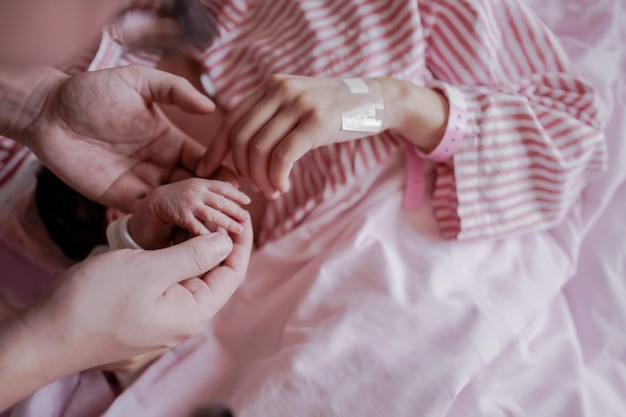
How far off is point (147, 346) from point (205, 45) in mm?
556

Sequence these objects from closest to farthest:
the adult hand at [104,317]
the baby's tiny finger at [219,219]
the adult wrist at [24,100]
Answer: the adult hand at [104,317], the baby's tiny finger at [219,219], the adult wrist at [24,100]

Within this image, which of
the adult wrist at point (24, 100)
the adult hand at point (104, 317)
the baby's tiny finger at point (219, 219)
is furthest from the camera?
the adult wrist at point (24, 100)

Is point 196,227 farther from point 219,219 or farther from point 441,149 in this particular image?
point 441,149

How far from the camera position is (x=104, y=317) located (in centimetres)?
52

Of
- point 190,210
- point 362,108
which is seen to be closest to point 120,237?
point 190,210

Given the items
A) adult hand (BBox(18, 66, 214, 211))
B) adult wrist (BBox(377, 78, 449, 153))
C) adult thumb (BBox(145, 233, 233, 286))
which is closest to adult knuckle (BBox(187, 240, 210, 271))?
adult thumb (BBox(145, 233, 233, 286))

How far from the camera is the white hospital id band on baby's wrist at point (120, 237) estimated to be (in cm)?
71

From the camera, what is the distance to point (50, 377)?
53cm

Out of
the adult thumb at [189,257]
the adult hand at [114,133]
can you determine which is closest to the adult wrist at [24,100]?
the adult hand at [114,133]

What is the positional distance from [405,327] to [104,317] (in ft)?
1.29

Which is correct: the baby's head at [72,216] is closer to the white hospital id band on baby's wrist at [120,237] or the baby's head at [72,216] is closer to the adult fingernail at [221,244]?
the white hospital id band on baby's wrist at [120,237]

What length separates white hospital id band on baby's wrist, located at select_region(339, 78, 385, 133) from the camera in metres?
0.73

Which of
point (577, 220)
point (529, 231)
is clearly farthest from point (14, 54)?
point (577, 220)

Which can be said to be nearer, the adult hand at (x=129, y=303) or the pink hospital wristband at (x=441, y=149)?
the adult hand at (x=129, y=303)
